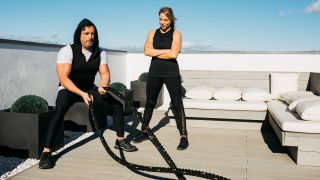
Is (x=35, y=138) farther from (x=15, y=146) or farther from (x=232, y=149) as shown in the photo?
(x=232, y=149)

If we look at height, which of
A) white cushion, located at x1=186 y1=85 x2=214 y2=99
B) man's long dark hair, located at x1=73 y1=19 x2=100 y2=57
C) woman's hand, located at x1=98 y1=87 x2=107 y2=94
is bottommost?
white cushion, located at x1=186 y1=85 x2=214 y2=99

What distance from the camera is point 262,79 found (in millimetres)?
5941

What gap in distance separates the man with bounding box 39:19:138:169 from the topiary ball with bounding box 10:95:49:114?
430 mm

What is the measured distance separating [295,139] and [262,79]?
2.88 metres

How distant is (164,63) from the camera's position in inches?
148

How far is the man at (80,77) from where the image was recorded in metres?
3.09

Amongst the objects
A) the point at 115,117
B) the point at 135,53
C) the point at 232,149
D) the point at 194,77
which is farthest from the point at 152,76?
the point at 135,53

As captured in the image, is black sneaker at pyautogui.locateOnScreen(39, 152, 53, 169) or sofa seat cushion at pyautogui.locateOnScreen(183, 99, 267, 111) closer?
black sneaker at pyautogui.locateOnScreen(39, 152, 53, 169)

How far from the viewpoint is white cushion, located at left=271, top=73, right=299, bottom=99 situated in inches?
215

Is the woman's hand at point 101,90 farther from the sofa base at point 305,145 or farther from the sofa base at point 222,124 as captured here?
the sofa base at point 222,124

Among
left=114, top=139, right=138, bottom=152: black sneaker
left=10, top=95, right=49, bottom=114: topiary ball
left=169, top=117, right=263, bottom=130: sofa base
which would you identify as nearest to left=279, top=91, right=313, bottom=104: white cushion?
left=169, top=117, right=263, bottom=130: sofa base

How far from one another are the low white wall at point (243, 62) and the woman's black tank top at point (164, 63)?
3.32 m

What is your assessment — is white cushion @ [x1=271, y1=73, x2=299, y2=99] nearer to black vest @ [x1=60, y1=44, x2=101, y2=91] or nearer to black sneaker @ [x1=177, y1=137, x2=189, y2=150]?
black sneaker @ [x1=177, y1=137, x2=189, y2=150]

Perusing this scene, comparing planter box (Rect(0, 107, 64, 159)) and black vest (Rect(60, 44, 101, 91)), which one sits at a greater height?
black vest (Rect(60, 44, 101, 91))
